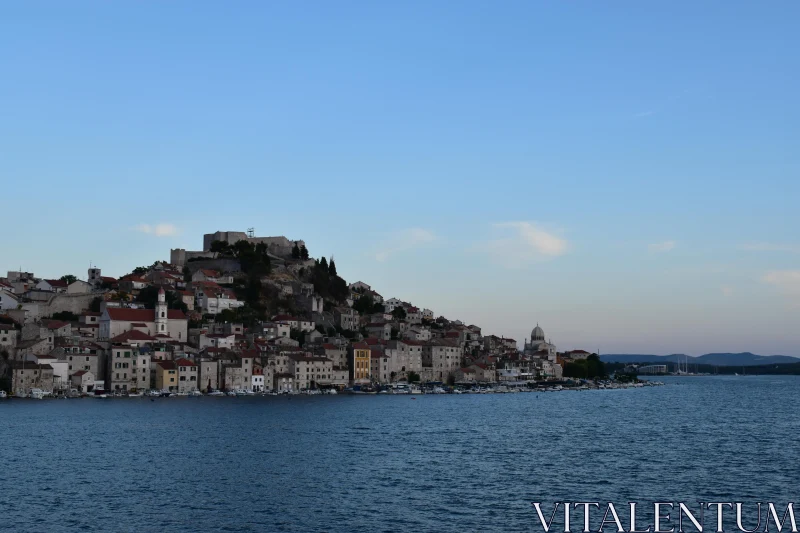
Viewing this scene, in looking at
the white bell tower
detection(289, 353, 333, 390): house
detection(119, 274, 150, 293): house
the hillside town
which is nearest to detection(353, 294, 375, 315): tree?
the hillside town

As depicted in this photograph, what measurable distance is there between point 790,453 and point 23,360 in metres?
58.1

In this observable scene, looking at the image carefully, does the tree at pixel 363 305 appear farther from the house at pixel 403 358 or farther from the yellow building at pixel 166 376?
the yellow building at pixel 166 376

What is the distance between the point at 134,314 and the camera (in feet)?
277

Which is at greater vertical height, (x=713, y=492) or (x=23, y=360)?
(x=23, y=360)

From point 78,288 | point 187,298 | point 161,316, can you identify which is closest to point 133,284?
point 78,288

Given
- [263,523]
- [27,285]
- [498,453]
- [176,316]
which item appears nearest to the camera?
[263,523]

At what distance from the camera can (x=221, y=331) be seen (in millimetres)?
89750

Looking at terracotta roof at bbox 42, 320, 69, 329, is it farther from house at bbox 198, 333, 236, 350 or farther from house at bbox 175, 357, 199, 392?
house at bbox 198, 333, 236, 350

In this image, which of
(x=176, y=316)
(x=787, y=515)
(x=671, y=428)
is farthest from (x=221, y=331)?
(x=787, y=515)

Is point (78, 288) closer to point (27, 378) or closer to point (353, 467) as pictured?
point (27, 378)

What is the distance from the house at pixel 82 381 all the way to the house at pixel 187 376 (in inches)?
292

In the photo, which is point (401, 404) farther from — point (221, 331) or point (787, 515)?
point (787, 515)

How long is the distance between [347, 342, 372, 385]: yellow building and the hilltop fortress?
26.0 m

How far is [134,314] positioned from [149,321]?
1576 mm
